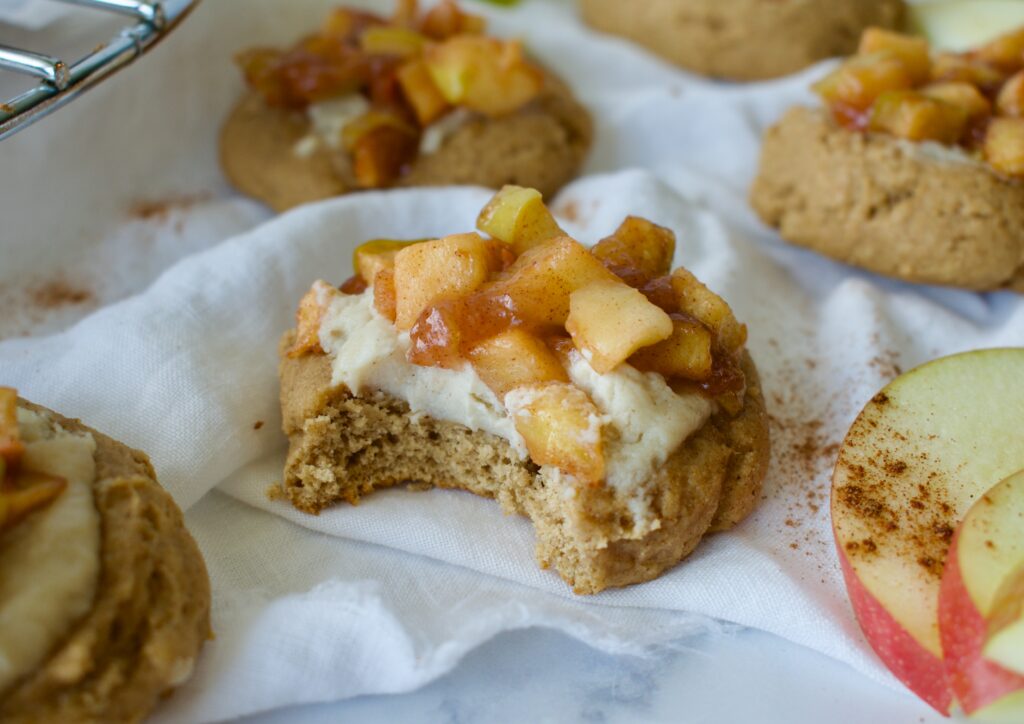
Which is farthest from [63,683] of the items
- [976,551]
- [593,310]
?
[976,551]

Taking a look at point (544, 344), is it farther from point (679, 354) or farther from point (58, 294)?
point (58, 294)

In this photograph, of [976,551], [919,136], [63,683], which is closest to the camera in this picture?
[63,683]

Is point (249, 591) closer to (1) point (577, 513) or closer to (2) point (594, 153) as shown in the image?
(1) point (577, 513)

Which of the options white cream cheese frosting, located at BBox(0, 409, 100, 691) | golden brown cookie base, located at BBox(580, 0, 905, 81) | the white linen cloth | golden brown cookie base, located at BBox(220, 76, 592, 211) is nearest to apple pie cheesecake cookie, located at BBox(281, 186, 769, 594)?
the white linen cloth

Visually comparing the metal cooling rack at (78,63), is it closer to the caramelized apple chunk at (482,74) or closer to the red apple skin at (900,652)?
the caramelized apple chunk at (482,74)

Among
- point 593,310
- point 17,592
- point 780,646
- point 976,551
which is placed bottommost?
point 780,646

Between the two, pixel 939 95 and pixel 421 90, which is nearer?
pixel 939 95

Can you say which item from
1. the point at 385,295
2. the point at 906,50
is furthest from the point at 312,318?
the point at 906,50
